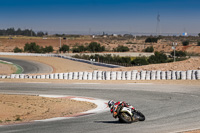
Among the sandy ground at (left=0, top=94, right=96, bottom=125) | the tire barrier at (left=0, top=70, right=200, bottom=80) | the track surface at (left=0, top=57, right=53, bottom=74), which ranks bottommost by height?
the track surface at (left=0, top=57, right=53, bottom=74)

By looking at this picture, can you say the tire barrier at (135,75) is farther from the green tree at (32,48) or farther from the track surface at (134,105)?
the green tree at (32,48)

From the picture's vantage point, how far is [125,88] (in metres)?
24.7

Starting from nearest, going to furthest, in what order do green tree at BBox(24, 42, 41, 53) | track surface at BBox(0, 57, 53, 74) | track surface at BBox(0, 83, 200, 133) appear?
track surface at BBox(0, 83, 200, 133), track surface at BBox(0, 57, 53, 74), green tree at BBox(24, 42, 41, 53)

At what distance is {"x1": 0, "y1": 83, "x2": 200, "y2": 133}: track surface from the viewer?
1151 centimetres

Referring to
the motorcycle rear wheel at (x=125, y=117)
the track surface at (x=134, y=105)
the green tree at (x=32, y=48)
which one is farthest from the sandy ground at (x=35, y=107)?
the green tree at (x=32, y=48)

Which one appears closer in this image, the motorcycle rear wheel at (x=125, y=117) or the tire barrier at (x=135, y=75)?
the motorcycle rear wheel at (x=125, y=117)

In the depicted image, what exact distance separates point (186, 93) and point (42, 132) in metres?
12.5

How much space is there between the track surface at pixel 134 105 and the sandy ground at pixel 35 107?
84.7 inches

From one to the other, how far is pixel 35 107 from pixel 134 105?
5129 millimetres

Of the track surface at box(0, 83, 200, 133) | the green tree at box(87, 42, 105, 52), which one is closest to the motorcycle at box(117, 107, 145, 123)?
the track surface at box(0, 83, 200, 133)

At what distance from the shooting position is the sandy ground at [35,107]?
1535 cm

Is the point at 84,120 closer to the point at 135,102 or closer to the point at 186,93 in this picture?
the point at 135,102

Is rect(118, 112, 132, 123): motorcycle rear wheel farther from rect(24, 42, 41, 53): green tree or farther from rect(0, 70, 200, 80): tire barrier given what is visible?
rect(24, 42, 41, 53): green tree

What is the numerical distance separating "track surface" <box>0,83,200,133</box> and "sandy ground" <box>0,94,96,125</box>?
215cm
